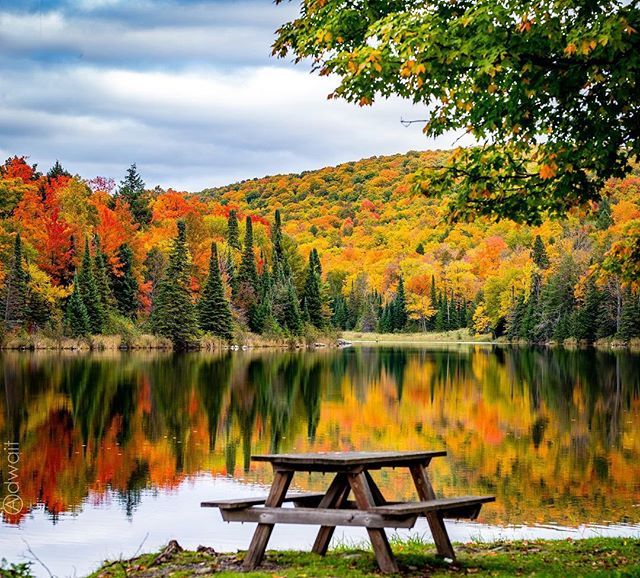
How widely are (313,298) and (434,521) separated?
320 ft

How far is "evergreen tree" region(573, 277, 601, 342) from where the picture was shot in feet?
310

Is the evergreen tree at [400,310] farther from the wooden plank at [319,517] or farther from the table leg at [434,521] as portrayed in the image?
the wooden plank at [319,517]

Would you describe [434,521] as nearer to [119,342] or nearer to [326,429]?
[326,429]

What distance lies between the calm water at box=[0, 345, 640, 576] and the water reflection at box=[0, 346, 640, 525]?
0.06 metres

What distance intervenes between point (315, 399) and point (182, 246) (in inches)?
1863

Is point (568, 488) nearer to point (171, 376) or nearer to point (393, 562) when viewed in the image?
point (393, 562)

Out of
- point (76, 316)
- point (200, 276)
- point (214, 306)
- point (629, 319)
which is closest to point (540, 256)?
point (629, 319)

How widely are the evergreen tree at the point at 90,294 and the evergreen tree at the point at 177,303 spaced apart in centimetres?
521

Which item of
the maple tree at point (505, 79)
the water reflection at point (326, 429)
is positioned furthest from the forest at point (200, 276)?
the maple tree at point (505, 79)

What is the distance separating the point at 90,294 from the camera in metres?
76.6

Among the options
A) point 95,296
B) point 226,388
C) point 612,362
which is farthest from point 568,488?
point 95,296

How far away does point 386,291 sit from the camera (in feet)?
591

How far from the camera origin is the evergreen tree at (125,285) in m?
85.9
